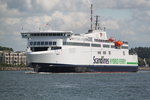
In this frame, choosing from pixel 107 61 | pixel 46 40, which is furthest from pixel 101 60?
pixel 46 40

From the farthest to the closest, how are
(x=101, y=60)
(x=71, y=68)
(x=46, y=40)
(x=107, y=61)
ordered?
(x=107, y=61) < (x=101, y=60) < (x=71, y=68) < (x=46, y=40)

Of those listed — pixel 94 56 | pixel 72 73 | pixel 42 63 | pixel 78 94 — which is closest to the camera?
pixel 78 94

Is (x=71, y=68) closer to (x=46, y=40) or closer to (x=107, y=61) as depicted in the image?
(x=46, y=40)

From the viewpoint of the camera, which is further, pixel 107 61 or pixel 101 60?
pixel 107 61

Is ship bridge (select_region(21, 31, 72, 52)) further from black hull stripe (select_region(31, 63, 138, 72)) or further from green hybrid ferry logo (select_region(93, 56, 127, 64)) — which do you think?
green hybrid ferry logo (select_region(93, 56, 127, 64))

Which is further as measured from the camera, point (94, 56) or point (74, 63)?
point (94, 56)

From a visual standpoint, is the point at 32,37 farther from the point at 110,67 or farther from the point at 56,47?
the point at 110,67

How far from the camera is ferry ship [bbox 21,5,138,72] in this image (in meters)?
90.6

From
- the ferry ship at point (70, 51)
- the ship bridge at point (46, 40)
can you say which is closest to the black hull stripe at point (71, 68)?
the ferry ship at point (70, 51)

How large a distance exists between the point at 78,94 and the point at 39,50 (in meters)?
44.1

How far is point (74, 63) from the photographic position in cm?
9531

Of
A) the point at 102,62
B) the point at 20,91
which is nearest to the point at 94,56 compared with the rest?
the point at 102,62

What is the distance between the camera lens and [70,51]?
93.6 metres

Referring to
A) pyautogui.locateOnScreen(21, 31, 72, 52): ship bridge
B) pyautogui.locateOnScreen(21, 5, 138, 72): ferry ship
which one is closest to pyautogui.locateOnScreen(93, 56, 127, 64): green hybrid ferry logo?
pyautogui.locateOnScreen(21, 5, 138, 72): ferry ship
